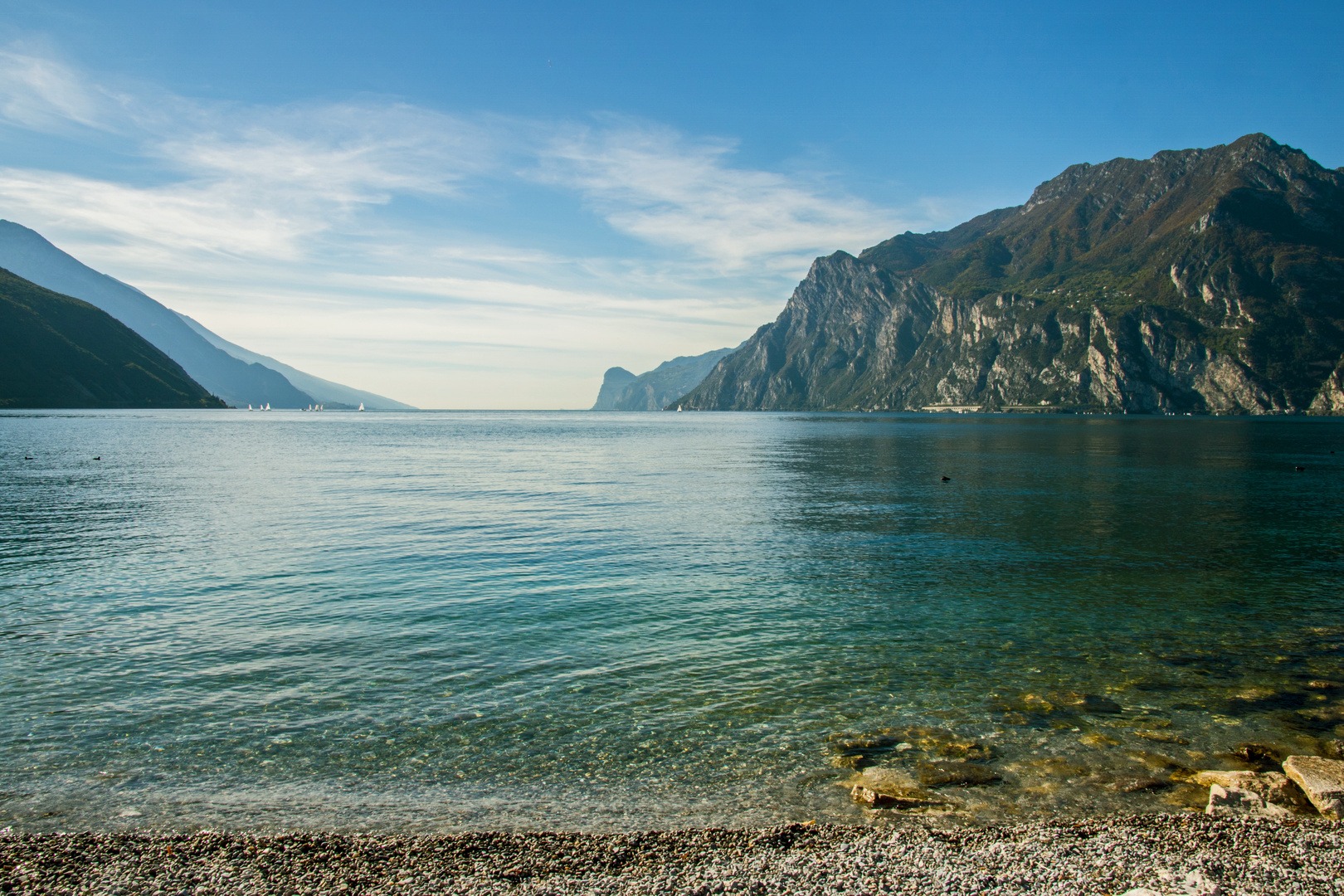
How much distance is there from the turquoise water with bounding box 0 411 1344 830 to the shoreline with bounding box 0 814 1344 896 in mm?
750

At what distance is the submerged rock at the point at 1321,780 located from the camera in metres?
11.2

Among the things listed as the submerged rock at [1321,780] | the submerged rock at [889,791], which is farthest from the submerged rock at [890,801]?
the submerged rock at [1321,780]

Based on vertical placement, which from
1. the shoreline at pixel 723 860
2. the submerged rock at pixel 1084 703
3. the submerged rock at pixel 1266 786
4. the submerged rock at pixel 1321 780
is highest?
the submerged rock at pixel 1321 780

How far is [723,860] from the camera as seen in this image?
9898 mm

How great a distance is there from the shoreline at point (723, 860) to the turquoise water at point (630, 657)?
0.75 meters

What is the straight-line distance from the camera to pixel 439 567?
30.6 meters

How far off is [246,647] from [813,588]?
19.8 metres

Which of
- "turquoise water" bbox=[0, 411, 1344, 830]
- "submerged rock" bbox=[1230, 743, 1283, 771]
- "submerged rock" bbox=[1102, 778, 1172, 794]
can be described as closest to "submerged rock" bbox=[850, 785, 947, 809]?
"turquoise water" bbox=[0, 411, 1344, 830]

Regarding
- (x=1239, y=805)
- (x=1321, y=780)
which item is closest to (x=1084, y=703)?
(x=1321, y=780)

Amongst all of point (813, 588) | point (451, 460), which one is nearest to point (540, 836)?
point (813, 588)

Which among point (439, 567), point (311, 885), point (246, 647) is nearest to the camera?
point (311, 885)

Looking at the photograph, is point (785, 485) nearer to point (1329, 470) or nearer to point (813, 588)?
point (813, 588)

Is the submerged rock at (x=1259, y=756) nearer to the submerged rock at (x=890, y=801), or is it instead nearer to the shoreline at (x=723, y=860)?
the shoreline at (x=723, y=860)

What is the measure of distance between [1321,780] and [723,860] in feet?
34.8
